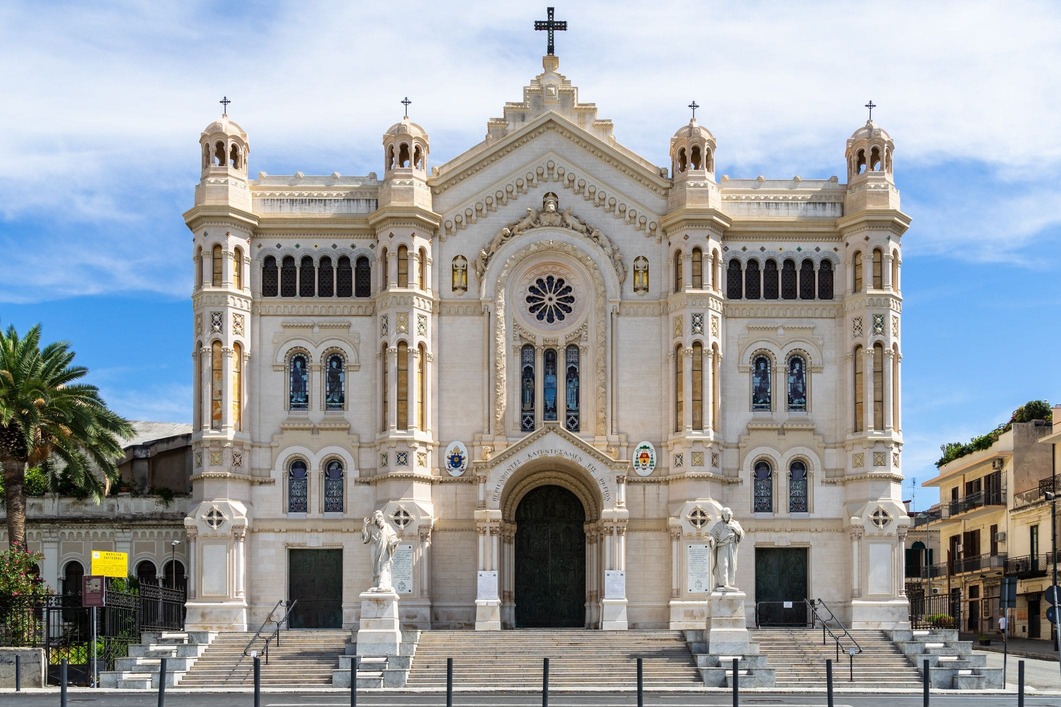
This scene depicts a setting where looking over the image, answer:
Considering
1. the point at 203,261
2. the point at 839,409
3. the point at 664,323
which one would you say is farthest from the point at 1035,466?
the point at 203,261

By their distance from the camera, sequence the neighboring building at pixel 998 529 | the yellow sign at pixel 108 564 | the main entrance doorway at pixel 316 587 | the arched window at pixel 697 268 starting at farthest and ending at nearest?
the neighboring building at pixel 998 529
the arched window at pixel 697 268
the main entrance doorway at pixel 316 587
the yellow sign at pixel 108 564

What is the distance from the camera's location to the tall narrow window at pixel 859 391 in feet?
194

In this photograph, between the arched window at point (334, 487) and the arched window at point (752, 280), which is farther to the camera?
the arched window at point (752, 280)

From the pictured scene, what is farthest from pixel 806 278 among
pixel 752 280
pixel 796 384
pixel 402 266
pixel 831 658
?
pixel 831 658

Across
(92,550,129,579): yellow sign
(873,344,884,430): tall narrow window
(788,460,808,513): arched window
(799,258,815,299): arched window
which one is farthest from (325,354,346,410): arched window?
(873,344,884,430): tall narrow window

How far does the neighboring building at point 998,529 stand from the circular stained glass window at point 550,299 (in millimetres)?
22928

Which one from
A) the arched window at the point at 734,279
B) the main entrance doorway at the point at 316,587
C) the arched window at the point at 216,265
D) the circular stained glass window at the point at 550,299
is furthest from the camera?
the arched window at the point at 734,279

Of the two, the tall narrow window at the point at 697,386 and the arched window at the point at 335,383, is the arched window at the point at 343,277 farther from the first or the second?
the tall narrow window at the point at 697,386

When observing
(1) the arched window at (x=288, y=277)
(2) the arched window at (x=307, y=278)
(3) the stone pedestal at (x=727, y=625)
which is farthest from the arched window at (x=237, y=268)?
(3) the stone pedestal at (x=727, y=625)

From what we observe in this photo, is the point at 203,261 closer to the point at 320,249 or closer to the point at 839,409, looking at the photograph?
the point at 320,249

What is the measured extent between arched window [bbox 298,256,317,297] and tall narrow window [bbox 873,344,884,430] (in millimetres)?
20028

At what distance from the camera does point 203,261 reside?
59031 millimetres

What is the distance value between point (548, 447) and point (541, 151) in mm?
11082

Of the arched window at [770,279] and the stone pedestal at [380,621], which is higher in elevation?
the arched window at [770,279]
